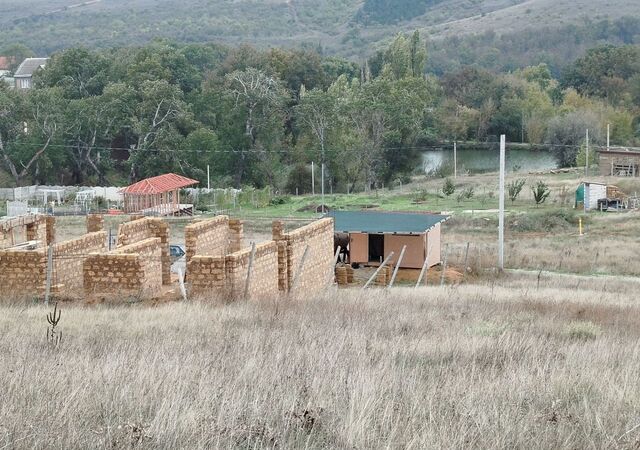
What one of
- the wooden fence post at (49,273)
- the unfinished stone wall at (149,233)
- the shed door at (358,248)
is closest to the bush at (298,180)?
the shed door at (358,248)

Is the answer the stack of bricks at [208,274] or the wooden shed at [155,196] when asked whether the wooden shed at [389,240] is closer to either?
the stack of bricks at [208,274]

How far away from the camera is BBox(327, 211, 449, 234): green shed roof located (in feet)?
89.9

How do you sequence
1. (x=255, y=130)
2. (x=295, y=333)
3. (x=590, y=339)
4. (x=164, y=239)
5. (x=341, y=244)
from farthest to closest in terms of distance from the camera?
1. (x=255, y=130)
2. (x=341, y=244)
3. (x=164, y=239)
4. (x=590, y=339)
5. (x=295, y=333)

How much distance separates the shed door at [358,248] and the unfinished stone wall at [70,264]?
37.5 ft

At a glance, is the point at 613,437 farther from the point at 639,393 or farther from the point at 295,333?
the point at 295,333

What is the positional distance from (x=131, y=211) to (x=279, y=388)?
143 ft

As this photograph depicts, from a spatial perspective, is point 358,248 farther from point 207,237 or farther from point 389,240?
point 207,237

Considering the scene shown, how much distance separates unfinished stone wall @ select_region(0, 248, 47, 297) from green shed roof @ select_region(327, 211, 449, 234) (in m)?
13.2

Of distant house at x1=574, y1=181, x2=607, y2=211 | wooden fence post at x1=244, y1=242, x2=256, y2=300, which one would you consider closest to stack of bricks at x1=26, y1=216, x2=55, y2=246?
wooden fence post at x1=244, y1=242, x2=256, y2=300

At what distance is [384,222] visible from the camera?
2903cm

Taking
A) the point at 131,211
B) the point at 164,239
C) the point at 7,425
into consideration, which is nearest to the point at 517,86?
the point at 131,211

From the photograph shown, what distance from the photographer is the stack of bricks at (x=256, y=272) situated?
1516 centimetres

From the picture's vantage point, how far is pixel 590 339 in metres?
11.3

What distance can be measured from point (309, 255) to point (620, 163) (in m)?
42.1
